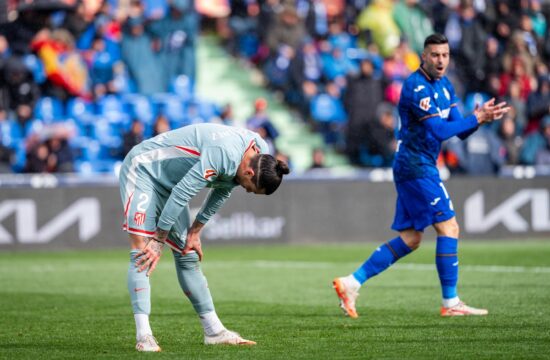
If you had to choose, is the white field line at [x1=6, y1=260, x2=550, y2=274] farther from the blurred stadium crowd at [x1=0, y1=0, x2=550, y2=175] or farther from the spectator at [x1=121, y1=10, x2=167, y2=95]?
the spectator at [x1=121, y1=10, x2=167, y2=95]

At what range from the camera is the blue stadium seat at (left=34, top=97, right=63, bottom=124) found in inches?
851

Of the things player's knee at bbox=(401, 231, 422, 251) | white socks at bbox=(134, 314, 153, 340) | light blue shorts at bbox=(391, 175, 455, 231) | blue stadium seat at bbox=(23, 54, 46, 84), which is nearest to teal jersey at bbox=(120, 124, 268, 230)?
white socks at bbox=(134, 314, 153, 340)

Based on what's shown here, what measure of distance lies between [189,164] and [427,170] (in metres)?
3.17

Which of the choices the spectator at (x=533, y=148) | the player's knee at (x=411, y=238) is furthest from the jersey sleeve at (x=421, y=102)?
the spectator at (x=533, y=148)

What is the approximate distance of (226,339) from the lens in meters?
8.27

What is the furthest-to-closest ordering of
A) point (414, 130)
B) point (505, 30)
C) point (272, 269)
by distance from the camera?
1. point (505, 30)
2. point (272, 269)
3. point (414, 130)

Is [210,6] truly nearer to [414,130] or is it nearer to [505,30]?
[505,30]

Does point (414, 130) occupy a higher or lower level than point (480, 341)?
higher

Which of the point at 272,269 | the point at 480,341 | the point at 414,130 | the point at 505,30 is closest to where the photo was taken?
the point at 480,341

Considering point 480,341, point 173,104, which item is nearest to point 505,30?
point 173,104

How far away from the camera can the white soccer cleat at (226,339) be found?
8211mm

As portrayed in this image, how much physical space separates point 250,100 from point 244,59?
1.02 m

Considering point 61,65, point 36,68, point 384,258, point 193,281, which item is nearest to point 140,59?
point 61,65

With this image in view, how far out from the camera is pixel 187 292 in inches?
328
